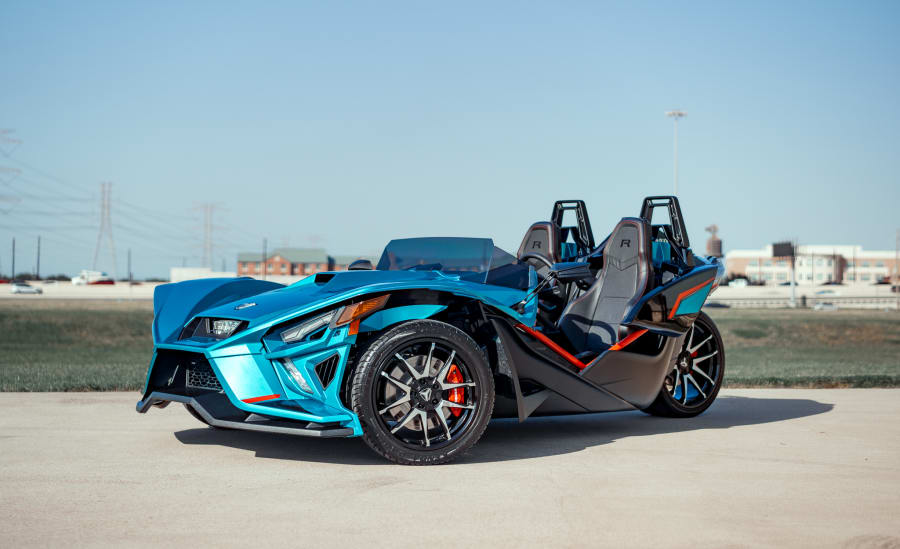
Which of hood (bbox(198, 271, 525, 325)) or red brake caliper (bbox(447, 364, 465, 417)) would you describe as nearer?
hood (bbox(198, 271, 525, 325))

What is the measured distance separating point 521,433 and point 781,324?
3231 cm

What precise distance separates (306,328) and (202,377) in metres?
0.76

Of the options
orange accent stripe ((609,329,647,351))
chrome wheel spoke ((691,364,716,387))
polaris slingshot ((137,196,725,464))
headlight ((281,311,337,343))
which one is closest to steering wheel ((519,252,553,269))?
polaris slingshot ((137,196,725,464))

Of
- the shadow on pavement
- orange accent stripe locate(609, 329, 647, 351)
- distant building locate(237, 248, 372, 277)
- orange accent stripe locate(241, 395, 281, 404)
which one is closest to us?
orange accent stripe locate(241, 395, 281, 404)

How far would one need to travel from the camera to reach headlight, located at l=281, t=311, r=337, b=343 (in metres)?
4.97

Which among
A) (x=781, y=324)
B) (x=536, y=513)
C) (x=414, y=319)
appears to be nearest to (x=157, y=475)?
(x=414, y=319)

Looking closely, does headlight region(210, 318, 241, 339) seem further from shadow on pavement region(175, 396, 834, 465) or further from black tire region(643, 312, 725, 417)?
black tire region(643, 312, 725, 417)

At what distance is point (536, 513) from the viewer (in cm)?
396

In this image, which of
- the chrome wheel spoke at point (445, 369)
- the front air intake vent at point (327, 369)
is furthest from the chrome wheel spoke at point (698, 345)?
the front air intake vent at point (327, 369)

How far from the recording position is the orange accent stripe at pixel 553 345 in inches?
223

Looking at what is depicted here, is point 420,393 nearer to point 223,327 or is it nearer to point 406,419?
point 406,419

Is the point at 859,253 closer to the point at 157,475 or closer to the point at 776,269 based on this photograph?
the point at 776,269

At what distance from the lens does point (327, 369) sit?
5047mm

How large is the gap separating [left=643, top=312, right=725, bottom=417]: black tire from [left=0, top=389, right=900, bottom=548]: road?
1.21 feet
